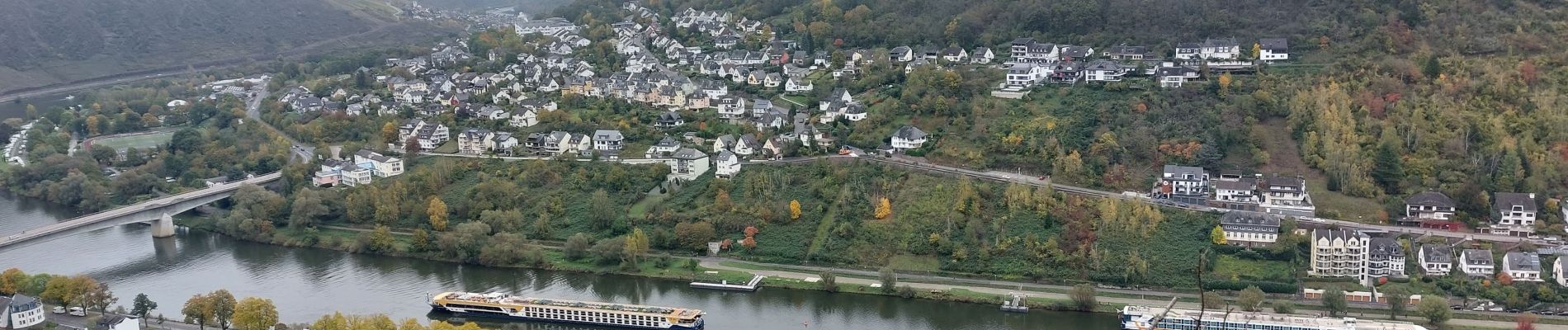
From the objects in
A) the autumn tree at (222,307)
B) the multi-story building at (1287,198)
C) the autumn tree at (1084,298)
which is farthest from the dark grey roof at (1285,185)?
the autumn tree at (222,307)

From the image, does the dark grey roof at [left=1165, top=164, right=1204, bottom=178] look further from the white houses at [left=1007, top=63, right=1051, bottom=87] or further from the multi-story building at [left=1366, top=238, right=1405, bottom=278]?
the white houses at [left=1007, top=63, right=1051, bottom=87]

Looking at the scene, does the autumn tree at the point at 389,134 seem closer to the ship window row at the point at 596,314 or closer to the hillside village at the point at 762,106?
the hillside village at the point at 762,106

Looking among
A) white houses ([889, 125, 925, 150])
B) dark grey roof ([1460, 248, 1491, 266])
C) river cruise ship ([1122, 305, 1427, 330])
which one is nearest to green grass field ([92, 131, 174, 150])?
white houses ([889, 125, 925, 150])

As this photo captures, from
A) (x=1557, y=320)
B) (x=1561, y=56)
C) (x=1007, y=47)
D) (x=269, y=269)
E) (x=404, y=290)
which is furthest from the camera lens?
(x=1007, y=47)

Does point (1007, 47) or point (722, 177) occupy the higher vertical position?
point (1007, 47)

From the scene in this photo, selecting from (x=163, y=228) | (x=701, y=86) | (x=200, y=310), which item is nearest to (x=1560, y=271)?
(x=701, y=86)

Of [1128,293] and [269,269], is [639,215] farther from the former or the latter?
[1128,293]

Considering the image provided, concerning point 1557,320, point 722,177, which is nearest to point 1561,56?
point 1557,320
